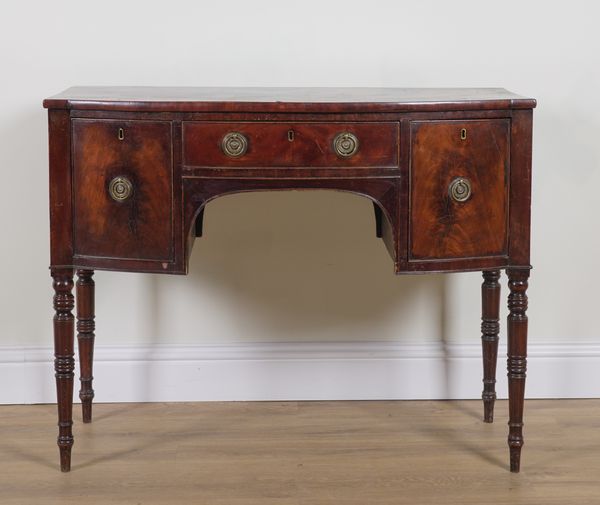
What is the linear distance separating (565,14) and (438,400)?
1.17m

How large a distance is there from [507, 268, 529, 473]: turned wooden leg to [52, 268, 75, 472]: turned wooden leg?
1.07m

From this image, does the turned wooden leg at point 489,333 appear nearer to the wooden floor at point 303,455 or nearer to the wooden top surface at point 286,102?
the wooden floor at point 303,455

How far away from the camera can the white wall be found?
125 inches

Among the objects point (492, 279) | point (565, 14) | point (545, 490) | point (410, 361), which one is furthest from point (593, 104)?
point (545, 490)

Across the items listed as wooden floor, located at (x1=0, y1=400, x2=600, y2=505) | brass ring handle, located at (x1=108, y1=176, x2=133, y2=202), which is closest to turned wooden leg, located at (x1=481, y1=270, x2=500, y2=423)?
wooden floor, located at (x1=0, y1=400, x2=600, y2=505)

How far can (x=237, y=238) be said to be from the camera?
10.7 feet

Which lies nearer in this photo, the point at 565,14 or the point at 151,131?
the point at 151,131

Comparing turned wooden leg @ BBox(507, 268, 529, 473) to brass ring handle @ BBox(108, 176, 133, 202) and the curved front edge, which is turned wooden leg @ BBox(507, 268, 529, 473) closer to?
the curved front edge

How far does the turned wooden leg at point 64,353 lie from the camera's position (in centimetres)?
273

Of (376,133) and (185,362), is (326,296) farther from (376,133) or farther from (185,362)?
(376,133)

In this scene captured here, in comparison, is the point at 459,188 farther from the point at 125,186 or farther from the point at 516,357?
the point at 125,186

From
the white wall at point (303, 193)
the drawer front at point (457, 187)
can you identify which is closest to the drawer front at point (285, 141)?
the drawer front at point (457, 187)

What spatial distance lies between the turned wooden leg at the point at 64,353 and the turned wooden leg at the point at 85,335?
32 centimetres

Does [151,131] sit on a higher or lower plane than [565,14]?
lower
